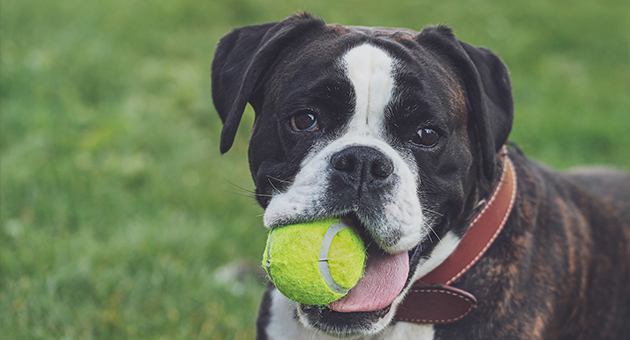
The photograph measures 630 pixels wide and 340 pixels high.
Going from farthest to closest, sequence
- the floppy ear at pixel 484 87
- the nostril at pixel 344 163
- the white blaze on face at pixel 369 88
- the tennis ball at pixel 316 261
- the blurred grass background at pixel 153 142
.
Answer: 1. the blurred grass background at pixel 153 142
2. the floppy ear at pixel 484 87
3. the white blaze on face at pixel 369 88
4. the nostril at pixel 344 163
5. the tennis ball at pixel 316 261

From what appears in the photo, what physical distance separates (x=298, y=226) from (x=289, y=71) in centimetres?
66

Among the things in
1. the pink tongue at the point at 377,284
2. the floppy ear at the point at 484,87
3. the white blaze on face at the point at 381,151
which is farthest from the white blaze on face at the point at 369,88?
the pink tongue at the point at 377,284

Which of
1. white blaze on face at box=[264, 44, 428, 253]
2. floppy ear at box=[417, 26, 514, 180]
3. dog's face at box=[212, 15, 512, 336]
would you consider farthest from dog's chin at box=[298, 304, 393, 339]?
floppy ear at box=[417, 26, 514, 180]

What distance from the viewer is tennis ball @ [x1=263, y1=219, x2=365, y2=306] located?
2.20 metres

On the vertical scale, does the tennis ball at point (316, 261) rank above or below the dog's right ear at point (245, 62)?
below

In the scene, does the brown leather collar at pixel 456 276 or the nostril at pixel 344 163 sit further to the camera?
the brown leather collar at pixel 456 276

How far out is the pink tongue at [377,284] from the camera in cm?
236

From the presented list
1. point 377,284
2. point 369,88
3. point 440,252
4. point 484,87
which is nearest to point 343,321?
point 377,284

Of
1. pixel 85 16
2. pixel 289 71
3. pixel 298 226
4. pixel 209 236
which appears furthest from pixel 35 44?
pixel 298 226

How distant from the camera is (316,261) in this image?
220 centimetres

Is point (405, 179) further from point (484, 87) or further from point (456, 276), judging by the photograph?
point (484, 87)

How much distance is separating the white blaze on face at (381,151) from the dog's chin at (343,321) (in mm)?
248

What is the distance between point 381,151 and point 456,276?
2.13 feet

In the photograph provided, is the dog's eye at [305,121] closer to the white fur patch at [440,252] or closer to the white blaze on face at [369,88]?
the white blaze on face at [369,88]
